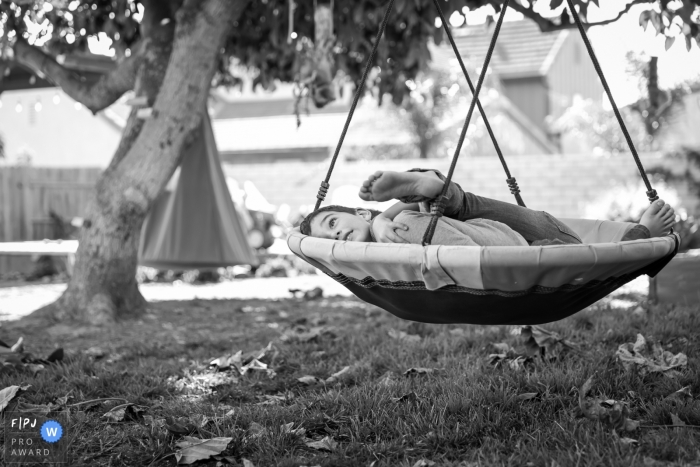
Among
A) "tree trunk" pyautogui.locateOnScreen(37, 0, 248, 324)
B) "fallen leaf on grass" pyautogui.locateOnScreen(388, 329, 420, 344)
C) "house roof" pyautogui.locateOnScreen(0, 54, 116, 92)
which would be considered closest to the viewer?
"fallen leaf on grass" pyautogui.locateOnScreen(388, 329, 420, 344)

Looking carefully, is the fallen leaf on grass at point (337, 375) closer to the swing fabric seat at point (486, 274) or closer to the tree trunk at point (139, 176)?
the swing fabric seat at point (486, 274)

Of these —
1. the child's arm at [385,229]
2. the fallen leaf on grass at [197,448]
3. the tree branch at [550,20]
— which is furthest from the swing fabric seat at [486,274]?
the tree branch at [550,20]

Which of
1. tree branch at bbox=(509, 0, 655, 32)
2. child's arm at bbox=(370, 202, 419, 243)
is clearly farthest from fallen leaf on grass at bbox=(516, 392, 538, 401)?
tree branch at bbox=(509, 0, 655, 32)

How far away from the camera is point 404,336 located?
3434 millimetres

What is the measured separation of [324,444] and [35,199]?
10.3 m

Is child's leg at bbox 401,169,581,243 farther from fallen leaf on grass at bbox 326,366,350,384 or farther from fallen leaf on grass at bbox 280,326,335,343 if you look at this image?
fallen leaf on grass at bbox 280,326,335,343

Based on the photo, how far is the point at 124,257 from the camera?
4.68 m

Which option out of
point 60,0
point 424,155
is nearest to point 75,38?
point 60,0

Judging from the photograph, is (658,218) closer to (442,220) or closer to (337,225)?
(442,220)

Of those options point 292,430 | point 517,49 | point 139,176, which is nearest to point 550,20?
point 139,176

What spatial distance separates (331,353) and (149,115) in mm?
2339

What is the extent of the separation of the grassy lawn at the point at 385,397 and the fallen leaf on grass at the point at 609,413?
2 centimetres

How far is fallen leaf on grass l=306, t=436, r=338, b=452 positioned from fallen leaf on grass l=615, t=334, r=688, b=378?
116 centimetres

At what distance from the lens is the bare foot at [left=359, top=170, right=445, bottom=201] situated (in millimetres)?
2182
